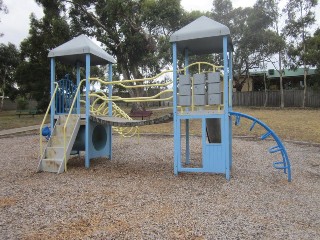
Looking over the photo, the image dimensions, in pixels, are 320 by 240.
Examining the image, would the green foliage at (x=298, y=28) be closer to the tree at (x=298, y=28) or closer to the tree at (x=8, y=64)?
the tree at (x=298, y=28)

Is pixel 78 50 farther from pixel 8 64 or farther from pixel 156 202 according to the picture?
pixel 8 64

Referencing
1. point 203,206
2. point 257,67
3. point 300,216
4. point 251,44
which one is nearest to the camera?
point 300,216

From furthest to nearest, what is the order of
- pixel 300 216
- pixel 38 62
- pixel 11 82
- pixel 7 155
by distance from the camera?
pixel 11 82 → pixel 38 62 → pixel 7 155 → pixel 300 216

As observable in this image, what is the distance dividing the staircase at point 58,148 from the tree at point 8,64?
31.0 m

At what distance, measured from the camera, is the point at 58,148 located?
661 centimetres

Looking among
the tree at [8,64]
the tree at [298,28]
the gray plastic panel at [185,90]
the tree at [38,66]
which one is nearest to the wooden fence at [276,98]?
the tree at [298,28]

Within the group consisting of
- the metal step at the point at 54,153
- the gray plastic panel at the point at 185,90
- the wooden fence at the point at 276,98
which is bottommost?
the metal step at the point at 54,153

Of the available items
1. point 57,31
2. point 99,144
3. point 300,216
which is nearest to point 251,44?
point 57,31

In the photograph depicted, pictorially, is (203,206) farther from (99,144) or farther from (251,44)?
(251,44)

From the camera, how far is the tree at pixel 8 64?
115 feet

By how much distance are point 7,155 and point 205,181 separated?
6.26 metres

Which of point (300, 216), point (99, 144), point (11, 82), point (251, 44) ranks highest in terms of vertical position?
point (251, 44)

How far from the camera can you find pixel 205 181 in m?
5.65

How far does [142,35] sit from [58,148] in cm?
1506
